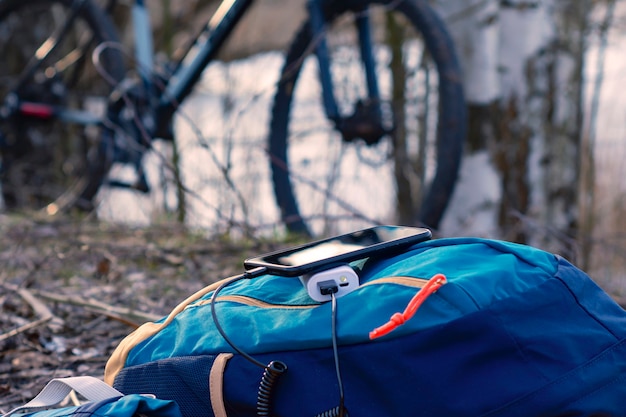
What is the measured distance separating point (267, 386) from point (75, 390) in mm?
305

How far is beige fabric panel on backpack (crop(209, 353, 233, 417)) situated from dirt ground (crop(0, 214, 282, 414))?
59 cm

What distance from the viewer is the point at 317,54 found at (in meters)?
2.77

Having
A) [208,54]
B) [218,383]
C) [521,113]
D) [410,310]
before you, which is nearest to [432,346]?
[410,310]

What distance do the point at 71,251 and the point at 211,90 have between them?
311cm

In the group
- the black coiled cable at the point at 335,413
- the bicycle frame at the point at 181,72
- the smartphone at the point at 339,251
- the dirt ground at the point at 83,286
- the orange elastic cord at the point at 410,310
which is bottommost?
the dirt ground at the point at 83,286

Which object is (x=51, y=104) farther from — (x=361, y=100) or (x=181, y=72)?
(x=361, y=100)

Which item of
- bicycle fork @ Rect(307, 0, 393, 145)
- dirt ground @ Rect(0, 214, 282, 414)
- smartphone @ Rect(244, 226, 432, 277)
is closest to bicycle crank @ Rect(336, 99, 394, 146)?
bicycle fork @ Rect(307, 0, 393, 145)

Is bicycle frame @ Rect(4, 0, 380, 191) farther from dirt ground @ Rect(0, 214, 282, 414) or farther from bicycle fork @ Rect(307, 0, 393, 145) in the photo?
dirt ground @ Rect(0, 214, 282, 414)

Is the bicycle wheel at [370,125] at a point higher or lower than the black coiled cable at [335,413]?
higher

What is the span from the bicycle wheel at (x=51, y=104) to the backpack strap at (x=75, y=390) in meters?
2.48

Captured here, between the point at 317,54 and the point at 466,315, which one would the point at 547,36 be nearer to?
the point at 317,54

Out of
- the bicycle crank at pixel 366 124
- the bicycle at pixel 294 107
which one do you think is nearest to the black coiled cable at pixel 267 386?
the bicycle at pixel 294 107

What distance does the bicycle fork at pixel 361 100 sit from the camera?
2.67 m

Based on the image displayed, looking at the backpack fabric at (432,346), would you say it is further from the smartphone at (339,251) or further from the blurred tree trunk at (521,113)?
the blurred tree trunk at (521,113)
